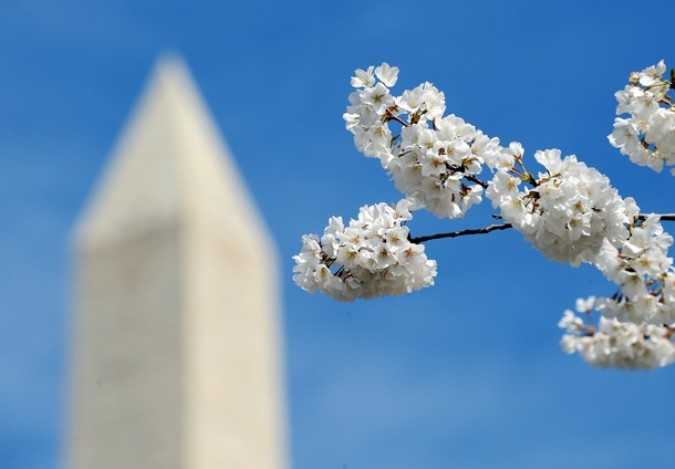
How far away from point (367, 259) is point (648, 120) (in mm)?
745

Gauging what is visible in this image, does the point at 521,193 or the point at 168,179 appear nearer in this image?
the point at 521,193

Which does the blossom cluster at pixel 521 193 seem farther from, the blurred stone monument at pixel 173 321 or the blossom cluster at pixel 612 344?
the blurred stone monument at pixel 173 321

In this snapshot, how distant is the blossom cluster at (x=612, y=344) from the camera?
5848 millimetres

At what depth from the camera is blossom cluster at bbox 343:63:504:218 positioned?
377 centimetres

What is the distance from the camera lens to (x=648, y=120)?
3783mm

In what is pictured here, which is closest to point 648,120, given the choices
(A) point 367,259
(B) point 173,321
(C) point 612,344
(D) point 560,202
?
(D) point 560,202

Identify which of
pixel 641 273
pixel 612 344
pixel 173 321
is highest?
pixel 173 321

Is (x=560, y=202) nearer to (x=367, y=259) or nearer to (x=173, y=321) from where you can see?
(x=367, y=259)

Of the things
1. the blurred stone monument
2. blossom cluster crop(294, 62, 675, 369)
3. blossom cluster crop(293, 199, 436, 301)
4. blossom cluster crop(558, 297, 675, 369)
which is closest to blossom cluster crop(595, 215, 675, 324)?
blossom cluster crop(294, 62, 675, 369)

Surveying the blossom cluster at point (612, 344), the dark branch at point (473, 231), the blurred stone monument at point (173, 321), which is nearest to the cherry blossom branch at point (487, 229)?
the dark branch at point (473, 231)

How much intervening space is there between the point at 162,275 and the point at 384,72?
24068 mm

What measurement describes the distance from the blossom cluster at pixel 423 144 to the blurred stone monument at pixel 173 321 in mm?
21805

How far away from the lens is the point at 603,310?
3836 mm

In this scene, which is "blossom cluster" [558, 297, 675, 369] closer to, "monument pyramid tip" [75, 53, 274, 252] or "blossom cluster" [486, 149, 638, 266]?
"blossom cluster" [486, 149, 638, 266]
